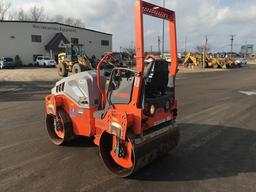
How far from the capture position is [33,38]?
1785 inches

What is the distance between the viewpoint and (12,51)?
43.8m

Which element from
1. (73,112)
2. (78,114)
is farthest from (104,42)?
(78,114)

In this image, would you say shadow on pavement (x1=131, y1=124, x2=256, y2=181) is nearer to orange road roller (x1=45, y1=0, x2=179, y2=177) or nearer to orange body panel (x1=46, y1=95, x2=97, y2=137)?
orange road roller (x1=45, y1=0, x2=179, y2=177)

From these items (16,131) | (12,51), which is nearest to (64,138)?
(16,131)

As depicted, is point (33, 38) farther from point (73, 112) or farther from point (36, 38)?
point (73, 112)

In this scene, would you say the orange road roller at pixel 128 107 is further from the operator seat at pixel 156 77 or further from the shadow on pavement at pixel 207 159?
the shadow on pavement at pixel 207 159

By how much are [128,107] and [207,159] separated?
194cm

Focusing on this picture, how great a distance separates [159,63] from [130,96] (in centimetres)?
71

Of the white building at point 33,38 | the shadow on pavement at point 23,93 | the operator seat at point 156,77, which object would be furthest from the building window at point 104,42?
the operator seat at point 156,77

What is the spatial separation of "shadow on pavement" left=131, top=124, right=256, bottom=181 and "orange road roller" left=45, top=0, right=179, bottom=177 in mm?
238

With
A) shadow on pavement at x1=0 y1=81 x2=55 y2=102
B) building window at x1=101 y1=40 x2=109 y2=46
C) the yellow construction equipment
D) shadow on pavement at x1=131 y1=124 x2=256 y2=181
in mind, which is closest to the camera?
shadow on pavement at x1=131 y1=124 x2=256 y2=181

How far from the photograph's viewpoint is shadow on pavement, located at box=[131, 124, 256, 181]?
459 centimetres

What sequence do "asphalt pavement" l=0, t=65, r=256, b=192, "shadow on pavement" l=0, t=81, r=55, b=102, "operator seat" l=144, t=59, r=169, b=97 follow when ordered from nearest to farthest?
"asphalt pavement" l=0, t=65, r=256, b=192 → "operator seat" l=144, t=59, r=169, b=97 → "shadow on pavement" l=0, t=81, r=55, b=102

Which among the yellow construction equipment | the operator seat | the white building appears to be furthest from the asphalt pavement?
the white building
